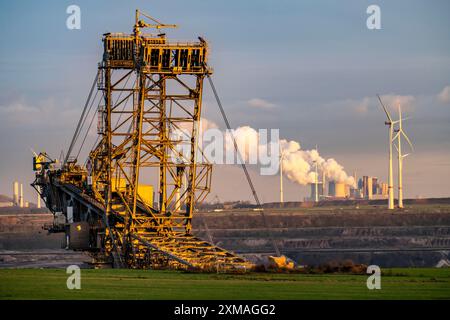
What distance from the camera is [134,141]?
8719 centimetres

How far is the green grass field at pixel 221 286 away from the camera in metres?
54.5

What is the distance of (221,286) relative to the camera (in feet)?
196

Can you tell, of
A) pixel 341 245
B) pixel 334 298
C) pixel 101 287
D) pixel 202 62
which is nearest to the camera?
pixel 334 298

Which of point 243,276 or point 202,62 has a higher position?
point 202,62

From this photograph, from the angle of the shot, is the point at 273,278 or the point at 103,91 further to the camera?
the point at 103,91

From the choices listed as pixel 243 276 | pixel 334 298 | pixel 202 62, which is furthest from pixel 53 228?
pixel 334 298

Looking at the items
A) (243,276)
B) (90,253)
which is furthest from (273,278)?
(90,253)

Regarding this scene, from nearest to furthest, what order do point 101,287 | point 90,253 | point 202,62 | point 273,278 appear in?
1. point 101,287
2. point 273,278
3. point 202,62
4. point 90,253

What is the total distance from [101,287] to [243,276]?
10309 mm

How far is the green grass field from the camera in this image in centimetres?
5453
